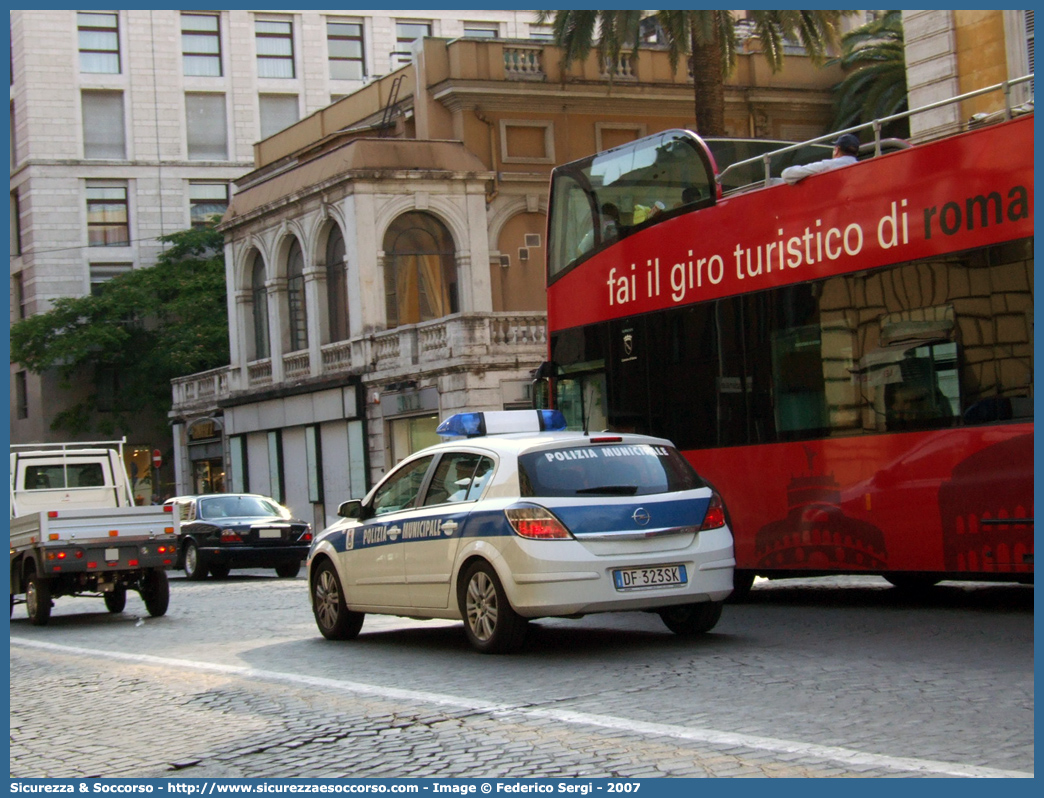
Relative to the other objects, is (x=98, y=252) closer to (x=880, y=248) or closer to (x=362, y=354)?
(x=362, y=354)

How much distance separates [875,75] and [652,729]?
112 feet

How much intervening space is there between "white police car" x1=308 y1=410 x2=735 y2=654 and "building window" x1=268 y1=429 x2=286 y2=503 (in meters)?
32.6

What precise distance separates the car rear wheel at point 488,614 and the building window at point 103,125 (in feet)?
177

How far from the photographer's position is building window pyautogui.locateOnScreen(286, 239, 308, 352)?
42.3m

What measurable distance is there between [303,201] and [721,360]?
94.9 ft

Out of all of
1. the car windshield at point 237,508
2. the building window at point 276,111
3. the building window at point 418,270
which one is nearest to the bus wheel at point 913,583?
the car windshield at point 237,508

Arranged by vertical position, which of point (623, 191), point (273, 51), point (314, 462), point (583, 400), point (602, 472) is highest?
point (273, 51)

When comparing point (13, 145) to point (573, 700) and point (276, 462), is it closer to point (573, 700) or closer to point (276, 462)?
point (276, 462)

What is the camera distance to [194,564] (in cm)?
2553

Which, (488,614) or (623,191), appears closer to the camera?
(488,614)

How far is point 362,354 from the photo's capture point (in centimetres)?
3847

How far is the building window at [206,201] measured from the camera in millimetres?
62250

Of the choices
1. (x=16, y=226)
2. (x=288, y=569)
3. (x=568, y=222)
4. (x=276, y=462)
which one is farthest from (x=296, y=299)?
(x=568, y=222)
